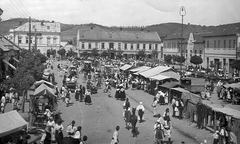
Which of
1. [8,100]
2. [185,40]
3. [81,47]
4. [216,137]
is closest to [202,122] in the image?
[216,137]

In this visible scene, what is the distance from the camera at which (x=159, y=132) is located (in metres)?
14.7

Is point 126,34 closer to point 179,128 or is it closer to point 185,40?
point 185,40

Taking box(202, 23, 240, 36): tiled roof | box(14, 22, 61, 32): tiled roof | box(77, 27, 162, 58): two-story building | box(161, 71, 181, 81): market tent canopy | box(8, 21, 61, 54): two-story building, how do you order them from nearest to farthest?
box(161, 71, 181, 81): market tent canopy < box(202, 23, 240, 36): tiled roof < box(8, 21, 61, 54): two-story building < box(14, 22, 61, 32): tiled roof < box(77, 27, 162, 58): two-story building

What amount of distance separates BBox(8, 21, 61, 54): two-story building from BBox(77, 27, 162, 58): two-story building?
22.4 ft

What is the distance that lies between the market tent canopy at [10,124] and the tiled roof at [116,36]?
7479 cm

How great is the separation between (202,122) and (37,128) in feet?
30.9

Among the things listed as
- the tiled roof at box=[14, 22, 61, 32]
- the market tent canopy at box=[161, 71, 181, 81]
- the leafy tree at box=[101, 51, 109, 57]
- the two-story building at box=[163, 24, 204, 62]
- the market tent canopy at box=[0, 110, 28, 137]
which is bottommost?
the market tent canopy at box=[0, 110, 28, 137]

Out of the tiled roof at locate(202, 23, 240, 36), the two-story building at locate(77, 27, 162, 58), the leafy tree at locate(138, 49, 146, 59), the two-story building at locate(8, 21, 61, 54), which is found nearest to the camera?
the tiled roof at locate(202, 23, 240, 36)

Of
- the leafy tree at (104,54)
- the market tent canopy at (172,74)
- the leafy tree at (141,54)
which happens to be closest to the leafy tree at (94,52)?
the leafy tree at (104,54)

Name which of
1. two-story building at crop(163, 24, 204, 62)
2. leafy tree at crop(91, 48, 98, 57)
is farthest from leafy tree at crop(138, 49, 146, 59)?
leafy tree at crop(91, 48, 98, 57)

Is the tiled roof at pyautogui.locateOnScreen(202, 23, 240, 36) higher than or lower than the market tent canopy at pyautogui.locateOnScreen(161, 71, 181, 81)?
higher

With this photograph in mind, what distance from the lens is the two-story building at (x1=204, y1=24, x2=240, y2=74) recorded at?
168 feet

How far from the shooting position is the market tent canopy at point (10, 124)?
13285mm

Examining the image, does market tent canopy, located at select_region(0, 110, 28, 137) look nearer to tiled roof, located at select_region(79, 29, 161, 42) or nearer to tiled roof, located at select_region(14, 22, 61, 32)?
tiled roof, located at select_region(14, 22, 61, 32)
